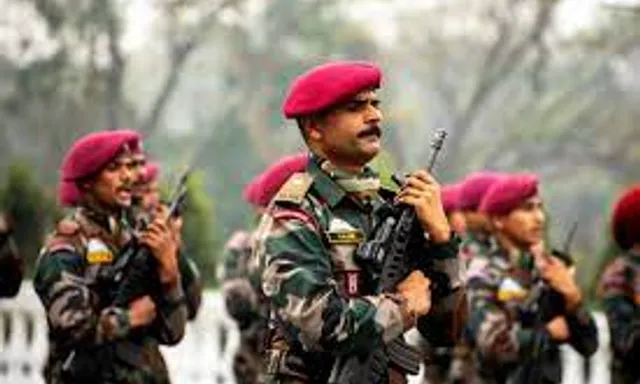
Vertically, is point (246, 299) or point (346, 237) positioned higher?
point (346, 237)

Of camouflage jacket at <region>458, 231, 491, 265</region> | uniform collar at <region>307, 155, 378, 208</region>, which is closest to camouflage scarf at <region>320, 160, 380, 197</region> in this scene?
uniform collar at <region>307, 155, 378, 208</region>

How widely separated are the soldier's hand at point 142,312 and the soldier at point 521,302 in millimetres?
1684

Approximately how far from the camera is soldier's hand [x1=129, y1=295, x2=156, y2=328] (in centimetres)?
560

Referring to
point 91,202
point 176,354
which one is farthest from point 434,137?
point 176,354

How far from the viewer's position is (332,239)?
13.3ft

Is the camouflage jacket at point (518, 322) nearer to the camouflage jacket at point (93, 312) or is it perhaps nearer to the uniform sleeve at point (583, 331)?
the uniform sleeve at point (583, 331)

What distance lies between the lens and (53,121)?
29625mm

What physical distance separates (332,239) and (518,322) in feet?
9.10

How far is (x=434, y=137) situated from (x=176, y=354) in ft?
22.1

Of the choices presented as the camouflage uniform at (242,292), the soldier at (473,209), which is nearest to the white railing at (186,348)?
the camouflage uniform at (242,292)

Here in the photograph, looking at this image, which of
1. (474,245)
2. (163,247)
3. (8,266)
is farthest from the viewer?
(474,245)

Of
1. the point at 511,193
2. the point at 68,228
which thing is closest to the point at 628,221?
the point at 511,193

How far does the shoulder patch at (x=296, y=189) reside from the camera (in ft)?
13.3

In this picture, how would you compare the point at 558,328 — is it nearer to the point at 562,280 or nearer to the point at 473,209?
the point at 562,280
